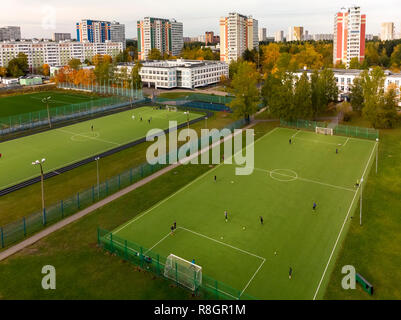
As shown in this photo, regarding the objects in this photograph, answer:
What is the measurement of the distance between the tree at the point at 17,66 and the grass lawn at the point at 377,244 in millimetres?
136511

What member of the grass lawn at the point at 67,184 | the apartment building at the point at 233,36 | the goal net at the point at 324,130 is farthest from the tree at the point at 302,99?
the apartment building at the point at 233,36

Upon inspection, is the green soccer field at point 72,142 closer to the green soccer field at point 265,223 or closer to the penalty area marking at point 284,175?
the green soccer field at point 265,223

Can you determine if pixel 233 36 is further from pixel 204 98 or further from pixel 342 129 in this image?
pixel 342 129

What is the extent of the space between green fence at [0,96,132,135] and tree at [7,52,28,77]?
2859 inches

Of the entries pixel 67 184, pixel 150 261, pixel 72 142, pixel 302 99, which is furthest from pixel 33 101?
pixel 150 261

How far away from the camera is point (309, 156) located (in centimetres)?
5138

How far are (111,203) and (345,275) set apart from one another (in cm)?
2317

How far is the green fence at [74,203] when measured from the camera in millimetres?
31156

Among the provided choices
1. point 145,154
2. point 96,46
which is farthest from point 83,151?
point 96,46

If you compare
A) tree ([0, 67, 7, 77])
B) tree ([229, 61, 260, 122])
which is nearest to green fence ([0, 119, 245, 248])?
tree ([229, 61, 260, 122])

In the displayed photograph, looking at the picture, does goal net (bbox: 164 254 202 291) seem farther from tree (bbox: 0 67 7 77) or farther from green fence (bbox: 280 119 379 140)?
tree (bbox: 0 67 7 77)

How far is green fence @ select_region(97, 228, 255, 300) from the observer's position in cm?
2388

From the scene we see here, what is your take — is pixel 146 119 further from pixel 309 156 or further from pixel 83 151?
pixel 309 156
